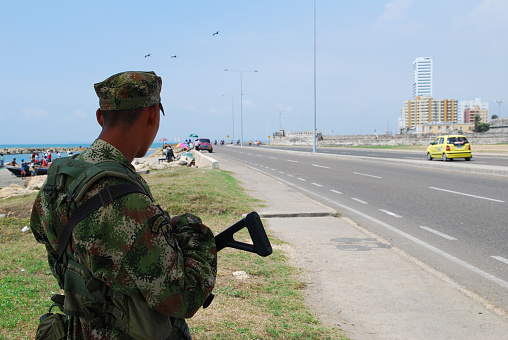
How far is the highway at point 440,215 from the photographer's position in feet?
19.4

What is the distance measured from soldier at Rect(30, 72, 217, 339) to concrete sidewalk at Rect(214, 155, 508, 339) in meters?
2.50

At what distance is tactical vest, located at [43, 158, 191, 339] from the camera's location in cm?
157

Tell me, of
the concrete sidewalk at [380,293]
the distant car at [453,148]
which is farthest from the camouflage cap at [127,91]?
the distant car at [453,148]

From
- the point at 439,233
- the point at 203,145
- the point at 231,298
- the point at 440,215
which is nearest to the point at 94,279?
the point at 231,298

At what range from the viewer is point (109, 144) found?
5.74 feet

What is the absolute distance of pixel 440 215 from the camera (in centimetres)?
955

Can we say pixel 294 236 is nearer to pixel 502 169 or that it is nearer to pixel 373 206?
pixel 373 206

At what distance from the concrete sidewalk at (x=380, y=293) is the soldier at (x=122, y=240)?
2496mm

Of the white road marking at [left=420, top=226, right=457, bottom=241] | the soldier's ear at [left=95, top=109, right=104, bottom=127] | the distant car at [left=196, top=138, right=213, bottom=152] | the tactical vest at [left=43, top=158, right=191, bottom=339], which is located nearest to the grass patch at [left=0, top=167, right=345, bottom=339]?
the tactical vest at [left=43, top=158, right=191, bottom=339]

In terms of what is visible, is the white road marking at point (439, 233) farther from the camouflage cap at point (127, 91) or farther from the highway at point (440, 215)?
the camouflage cap at point (127, 91)

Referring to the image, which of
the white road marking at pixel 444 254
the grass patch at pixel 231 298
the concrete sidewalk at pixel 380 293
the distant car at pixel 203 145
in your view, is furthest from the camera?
the distant car at pixel 203 145

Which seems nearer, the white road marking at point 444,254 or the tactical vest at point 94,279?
the tactical vest at point 94,279

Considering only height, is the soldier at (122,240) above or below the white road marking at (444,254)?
above

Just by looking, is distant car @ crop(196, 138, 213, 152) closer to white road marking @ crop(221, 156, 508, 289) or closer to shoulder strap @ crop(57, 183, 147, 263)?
white road marking @ crop(221, 156, 508, 289)
